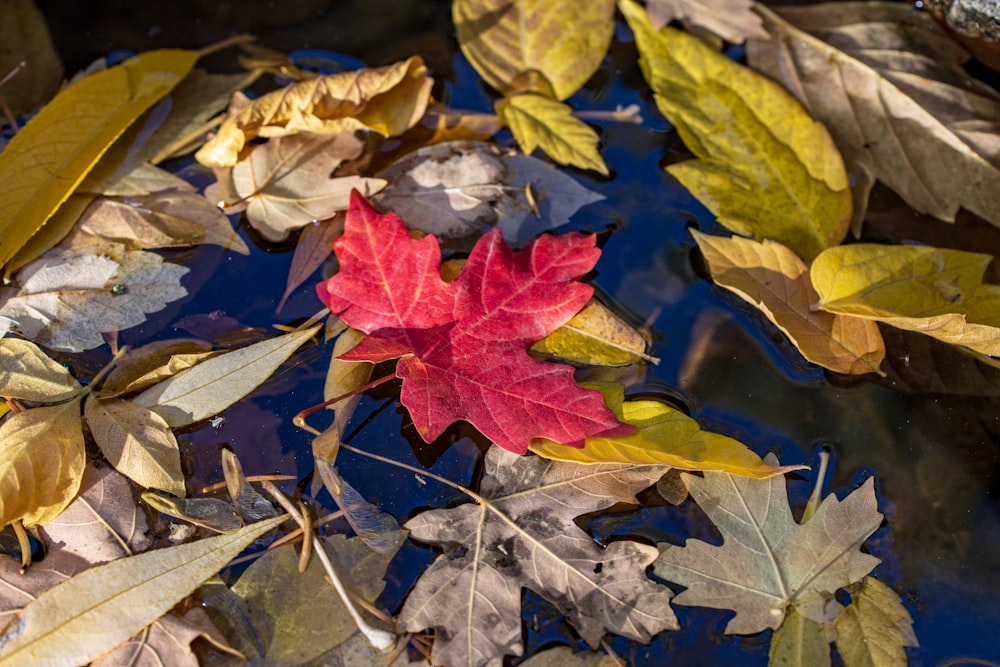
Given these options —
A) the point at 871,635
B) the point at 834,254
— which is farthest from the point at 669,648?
the point at 834,254

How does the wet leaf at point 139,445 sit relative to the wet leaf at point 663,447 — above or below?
below

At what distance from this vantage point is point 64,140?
1861 mm

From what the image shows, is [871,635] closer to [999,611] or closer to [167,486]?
[999,611]

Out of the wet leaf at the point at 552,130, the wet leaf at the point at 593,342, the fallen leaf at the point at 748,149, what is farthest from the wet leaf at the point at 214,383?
the fallen leaf at the point at 748,149

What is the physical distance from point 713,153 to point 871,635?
1167 millimetres

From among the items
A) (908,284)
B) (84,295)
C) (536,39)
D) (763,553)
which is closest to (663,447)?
(763,553)

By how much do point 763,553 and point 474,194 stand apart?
1046 millimetres

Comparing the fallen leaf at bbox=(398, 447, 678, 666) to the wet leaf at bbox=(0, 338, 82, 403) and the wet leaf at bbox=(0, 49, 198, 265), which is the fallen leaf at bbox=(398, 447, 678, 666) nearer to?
the wet leaf at bbox=(0, 338, 82, 403)

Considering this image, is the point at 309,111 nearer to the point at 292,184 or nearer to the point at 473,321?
the point at 292,184

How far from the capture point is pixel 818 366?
1734mm

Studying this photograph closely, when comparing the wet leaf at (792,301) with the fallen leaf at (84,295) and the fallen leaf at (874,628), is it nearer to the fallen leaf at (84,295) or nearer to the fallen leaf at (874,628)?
the fallen leaf at (874,628)

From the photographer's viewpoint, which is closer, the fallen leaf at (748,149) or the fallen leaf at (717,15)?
the fallen leaf at (748,149)

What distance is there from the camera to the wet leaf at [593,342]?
1.68m

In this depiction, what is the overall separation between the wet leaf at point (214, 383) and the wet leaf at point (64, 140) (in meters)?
0.54
